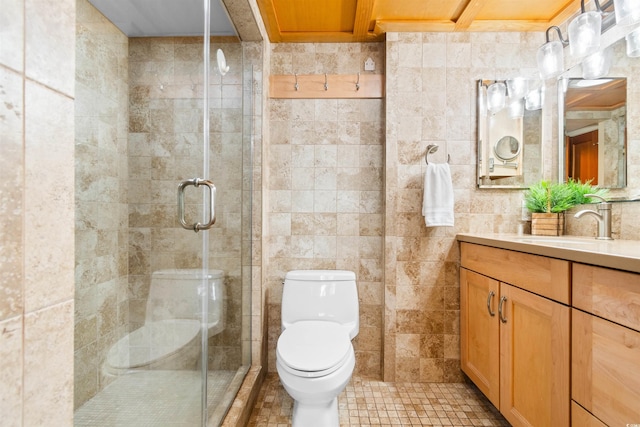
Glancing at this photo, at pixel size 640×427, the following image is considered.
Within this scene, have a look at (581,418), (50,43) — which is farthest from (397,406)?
(50,43)

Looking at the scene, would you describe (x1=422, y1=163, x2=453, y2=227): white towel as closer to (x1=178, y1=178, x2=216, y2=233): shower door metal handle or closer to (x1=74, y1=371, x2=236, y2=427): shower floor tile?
(x1=178, y1=178, x2=216, y2=233): shower door metal handle

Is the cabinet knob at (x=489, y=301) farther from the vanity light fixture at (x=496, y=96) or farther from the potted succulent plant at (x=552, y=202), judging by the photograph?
the vanity light fixture at (x=496, y=96)

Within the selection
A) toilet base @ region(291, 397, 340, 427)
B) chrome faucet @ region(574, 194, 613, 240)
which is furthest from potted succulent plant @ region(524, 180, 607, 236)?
toilet base @ region(291, 397, 340, 427)

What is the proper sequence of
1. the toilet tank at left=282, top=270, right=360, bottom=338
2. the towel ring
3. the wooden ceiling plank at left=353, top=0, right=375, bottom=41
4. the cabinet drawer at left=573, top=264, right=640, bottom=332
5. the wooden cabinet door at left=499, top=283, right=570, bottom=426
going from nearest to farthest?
1. the cabinet drawer at left=573, top=264, right=640, bottom=332
2. the wooden cabinet door at left=499, top=283, right=570, bottom=426
3. the wooden ceiling plank at left=353, top=0, right=375, bottom=41
4. the toilet tank at left=282, top=270, right=360, bottom=338
5. the towel ring

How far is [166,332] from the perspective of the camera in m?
1.26

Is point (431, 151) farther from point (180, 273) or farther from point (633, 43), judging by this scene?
point (180, 273)

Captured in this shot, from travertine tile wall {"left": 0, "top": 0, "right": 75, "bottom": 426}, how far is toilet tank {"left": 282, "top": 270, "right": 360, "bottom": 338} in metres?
1.44

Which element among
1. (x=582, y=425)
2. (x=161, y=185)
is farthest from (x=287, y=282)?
(x=582, y=425)

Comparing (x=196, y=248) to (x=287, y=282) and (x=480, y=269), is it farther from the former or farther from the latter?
(x=480, y=269)

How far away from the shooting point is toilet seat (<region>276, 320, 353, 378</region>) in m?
1.32

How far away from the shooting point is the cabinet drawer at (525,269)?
1.10 metres

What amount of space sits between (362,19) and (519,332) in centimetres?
176

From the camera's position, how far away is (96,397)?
40.8 inches

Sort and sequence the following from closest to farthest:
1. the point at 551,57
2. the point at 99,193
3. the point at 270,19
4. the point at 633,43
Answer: the point at 99,193
the point at 633,43
the point at 551,57
the point at 270,19
